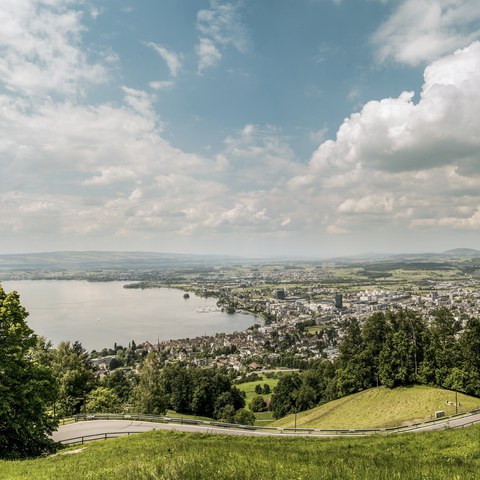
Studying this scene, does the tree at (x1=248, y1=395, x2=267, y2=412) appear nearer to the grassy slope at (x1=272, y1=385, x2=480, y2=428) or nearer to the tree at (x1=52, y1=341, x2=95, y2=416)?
the grassy slope at (x1=272, y1=385, x2=480, y2=428)

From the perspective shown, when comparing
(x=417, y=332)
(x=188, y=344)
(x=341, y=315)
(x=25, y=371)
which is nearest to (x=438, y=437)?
(x=25, y=371)

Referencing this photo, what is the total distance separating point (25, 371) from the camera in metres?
17.2

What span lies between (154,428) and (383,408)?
80.1ft

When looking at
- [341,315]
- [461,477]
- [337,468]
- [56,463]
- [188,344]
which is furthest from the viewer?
[341,315]

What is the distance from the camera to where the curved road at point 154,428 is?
27.2 meters

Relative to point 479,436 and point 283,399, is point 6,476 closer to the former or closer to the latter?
point 479,436

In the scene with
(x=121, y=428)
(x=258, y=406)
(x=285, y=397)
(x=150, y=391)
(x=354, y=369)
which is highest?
(x=121, y=428)

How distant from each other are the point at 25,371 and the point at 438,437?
19954 mm

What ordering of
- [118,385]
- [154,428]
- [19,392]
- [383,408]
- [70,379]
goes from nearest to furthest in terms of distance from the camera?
[19,392] < [154,428] < [383,408] < [70,379] < [118,385]

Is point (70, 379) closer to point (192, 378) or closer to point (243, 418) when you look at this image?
point (192, 378)

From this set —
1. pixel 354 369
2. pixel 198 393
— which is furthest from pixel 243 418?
pixel 354 369

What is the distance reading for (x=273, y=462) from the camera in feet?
31.9

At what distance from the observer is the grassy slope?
33.2 m

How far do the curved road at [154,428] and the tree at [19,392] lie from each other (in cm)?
1054
